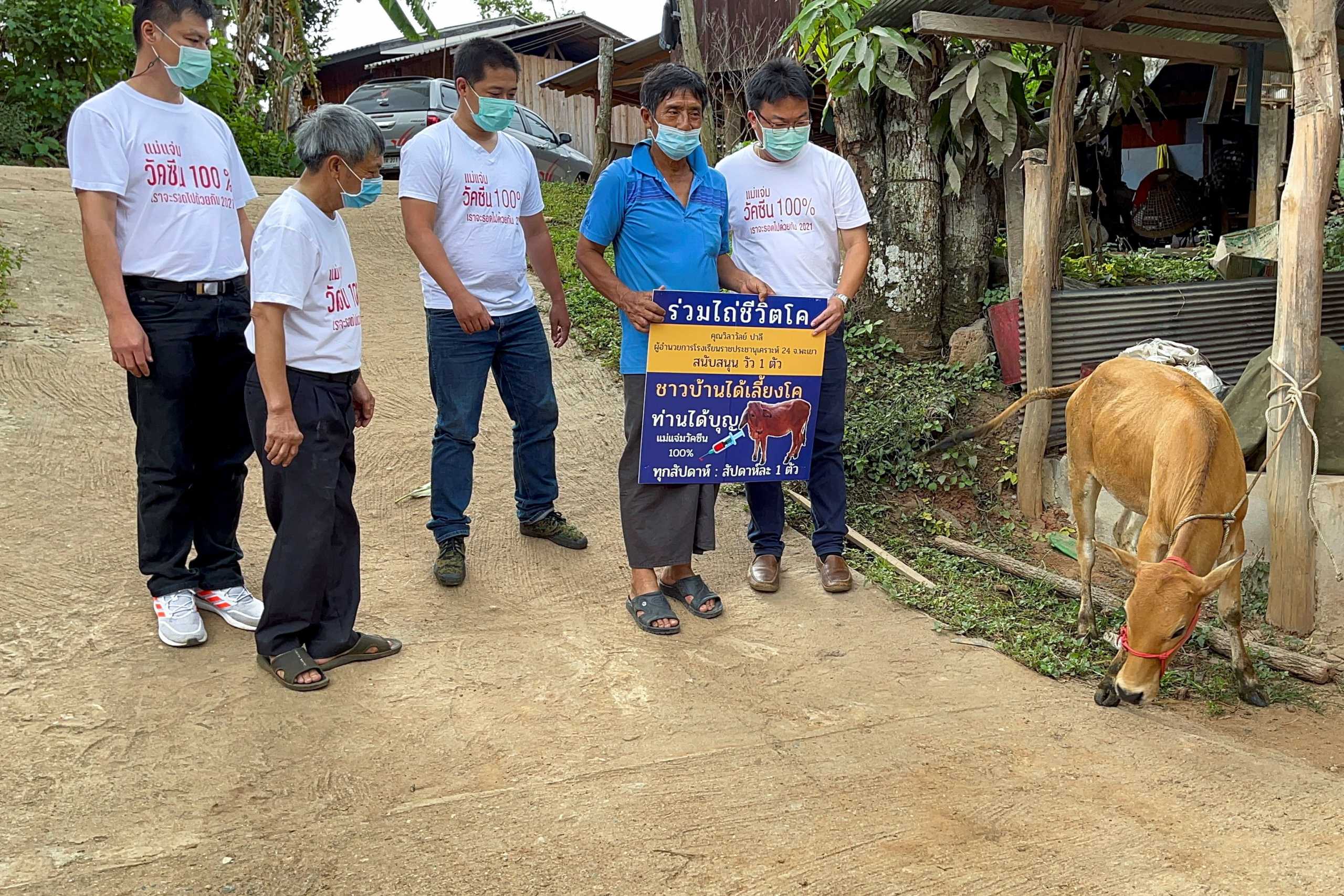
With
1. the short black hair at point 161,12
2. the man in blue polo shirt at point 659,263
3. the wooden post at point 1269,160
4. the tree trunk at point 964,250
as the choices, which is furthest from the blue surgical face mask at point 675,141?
the wooden post at point 1269,160

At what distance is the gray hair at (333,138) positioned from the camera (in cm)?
360

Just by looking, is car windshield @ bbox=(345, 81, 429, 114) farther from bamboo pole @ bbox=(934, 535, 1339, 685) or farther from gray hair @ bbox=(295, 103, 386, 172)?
gray hair @ bbox=(295, 103, 386, 172)

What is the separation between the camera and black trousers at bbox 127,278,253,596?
150 inches

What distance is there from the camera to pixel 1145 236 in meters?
12.0

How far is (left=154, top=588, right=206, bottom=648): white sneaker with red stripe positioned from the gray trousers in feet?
5.48

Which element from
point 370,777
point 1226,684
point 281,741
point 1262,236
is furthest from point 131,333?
point 1262,236

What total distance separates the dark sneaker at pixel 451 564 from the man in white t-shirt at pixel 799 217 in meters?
1.31

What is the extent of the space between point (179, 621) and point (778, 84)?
3.17 metres

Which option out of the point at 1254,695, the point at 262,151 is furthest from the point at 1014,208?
the point at 262,151

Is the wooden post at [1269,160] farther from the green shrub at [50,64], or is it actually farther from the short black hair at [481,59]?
the green shrub at [50,64]

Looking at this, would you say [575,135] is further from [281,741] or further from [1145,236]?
[281,741]

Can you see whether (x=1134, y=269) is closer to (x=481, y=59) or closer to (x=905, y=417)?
(x=905, y=417)

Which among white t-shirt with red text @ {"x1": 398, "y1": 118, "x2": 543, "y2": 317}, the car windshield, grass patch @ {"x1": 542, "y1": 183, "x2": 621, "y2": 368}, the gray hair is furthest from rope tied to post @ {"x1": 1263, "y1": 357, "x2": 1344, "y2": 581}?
the car windshield

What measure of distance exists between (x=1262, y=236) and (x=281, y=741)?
5778mm
